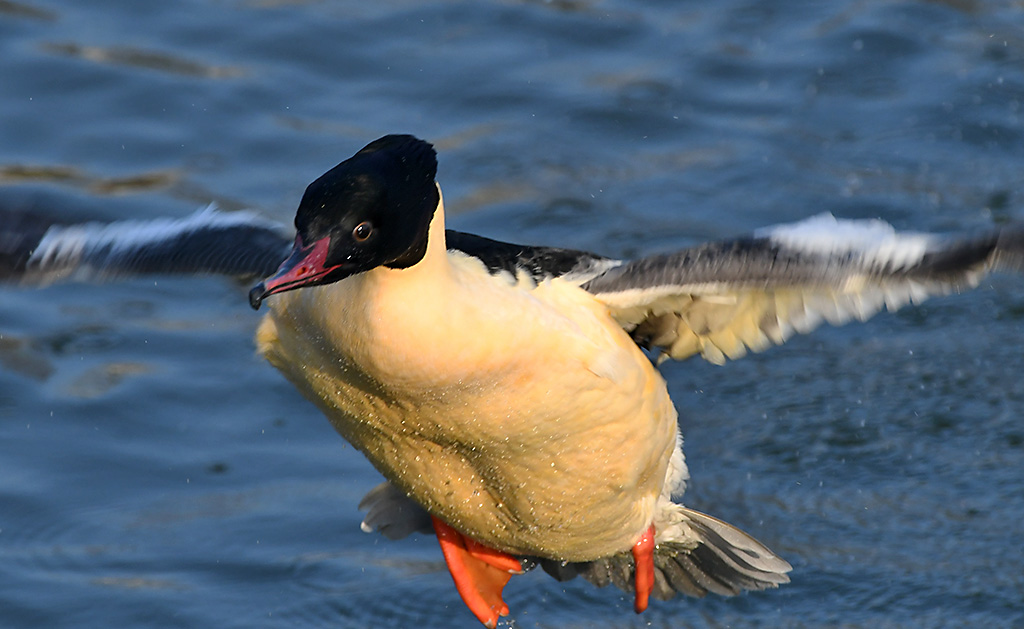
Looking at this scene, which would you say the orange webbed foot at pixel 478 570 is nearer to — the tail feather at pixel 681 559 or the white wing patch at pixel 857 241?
the tail feather at pixel 681 559

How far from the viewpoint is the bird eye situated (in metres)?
4.42

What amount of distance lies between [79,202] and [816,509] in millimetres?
5183

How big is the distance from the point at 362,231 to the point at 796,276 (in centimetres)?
153

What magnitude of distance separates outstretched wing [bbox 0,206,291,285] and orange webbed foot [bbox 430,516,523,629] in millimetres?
1501

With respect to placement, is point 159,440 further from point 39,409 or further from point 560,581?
point 560,581

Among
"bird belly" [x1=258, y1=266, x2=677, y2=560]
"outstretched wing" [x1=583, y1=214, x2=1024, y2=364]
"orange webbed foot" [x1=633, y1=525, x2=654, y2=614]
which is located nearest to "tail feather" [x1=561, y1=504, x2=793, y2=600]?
"orange webbed foot" [x1=633, y1=525, x2=654, y2=614]

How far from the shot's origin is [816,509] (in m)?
7.34

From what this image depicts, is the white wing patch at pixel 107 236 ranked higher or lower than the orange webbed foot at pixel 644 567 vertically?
higher

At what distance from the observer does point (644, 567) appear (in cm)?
638

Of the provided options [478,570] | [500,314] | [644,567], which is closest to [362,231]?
[500,314]

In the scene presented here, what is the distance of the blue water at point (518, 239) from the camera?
6.98 meters

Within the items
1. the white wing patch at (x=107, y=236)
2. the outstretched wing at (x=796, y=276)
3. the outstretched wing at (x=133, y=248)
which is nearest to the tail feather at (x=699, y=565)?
the outstretched wing at (x=796, y=276)

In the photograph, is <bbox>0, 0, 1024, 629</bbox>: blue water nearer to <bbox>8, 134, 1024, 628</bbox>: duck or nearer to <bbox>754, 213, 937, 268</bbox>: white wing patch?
<bbox>8, 134, 1024, 628</bbox>: duck

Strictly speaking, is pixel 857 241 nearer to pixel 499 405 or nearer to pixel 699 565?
pixel 499 405
